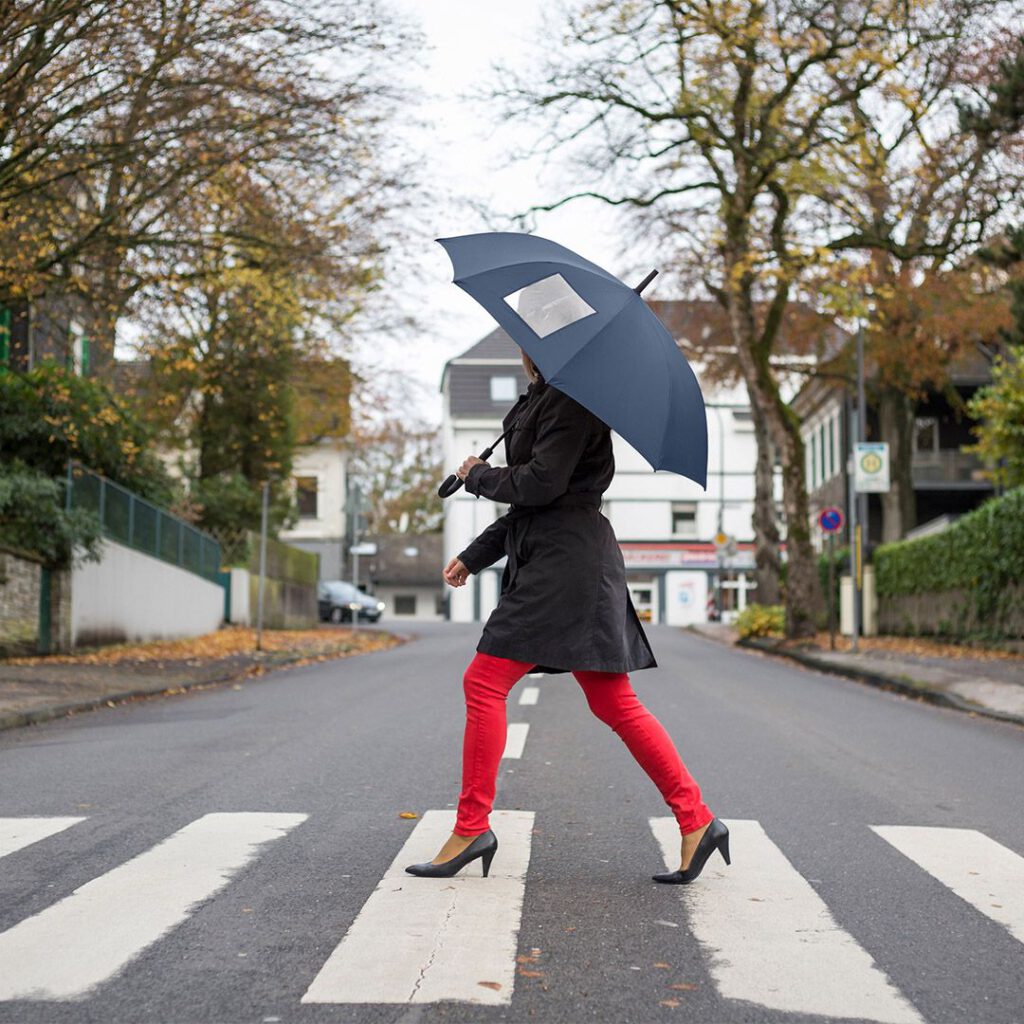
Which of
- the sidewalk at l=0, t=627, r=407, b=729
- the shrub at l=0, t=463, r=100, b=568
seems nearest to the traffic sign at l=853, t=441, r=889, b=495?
the sidewalk at l=0, t=627, r=407, b=729

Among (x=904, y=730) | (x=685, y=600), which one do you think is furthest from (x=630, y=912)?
(x=685, y=600)

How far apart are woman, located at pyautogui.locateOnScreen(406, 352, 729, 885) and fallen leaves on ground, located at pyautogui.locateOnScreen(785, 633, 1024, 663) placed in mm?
15871

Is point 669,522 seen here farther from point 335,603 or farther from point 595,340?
point 595,340

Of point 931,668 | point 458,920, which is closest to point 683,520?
point 931,668

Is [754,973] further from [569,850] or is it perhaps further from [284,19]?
[284,19]

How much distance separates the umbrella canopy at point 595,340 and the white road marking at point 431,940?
1.55 metres

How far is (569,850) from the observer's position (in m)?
5.76

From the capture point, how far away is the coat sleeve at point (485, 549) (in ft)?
17.4

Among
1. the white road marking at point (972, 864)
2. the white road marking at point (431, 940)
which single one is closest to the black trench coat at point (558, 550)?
the white road marking at point (431, 940)

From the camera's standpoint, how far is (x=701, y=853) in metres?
5.07

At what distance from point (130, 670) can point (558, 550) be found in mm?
12865

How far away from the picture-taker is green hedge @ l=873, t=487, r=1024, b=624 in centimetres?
2133

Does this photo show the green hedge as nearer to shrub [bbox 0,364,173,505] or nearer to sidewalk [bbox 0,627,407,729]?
sidewalk [bbox 0,627,407,729]

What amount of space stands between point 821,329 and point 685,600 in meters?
43.0
